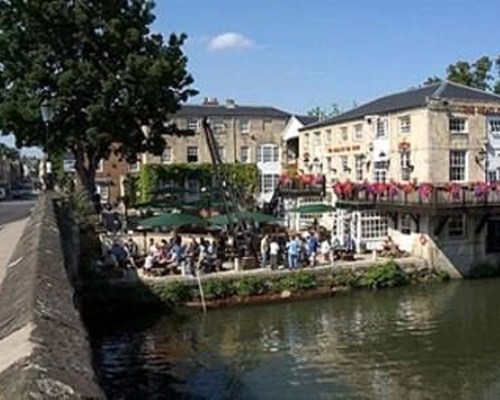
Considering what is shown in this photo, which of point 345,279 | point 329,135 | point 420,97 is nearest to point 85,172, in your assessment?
point 329,135

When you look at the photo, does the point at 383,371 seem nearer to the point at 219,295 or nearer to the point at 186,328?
the point at 186,328

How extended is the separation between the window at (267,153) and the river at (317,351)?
34837 millimetres

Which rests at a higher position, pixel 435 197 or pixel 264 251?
pixel 435 197

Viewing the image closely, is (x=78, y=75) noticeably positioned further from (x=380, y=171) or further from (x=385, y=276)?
(x=385, y=276)

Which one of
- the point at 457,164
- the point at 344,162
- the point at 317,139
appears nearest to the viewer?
the point at 457,164

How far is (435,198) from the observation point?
34.7 metres

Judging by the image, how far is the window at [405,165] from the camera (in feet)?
133

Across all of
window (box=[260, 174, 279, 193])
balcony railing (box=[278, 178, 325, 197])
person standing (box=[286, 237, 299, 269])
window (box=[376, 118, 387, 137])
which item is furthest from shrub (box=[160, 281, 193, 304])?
window (box=[260, 174, 279, 193])

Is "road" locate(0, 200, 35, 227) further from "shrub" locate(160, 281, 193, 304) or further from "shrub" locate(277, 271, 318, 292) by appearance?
"shrub" locate(277, 271, 318, 292)

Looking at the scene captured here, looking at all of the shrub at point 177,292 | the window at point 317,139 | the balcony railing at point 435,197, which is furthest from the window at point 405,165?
the shrub at point 177,292

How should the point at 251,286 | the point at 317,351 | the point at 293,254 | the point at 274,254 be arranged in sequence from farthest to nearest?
1. the point at 293,254
2. the point at 274,254
3. the point at 251,286
4. the point at 317,351

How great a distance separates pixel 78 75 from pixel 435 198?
20436mm

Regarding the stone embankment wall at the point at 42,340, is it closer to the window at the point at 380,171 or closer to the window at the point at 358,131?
the window at the point at 380,171

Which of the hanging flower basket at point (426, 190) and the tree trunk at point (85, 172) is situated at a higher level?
the tree trunk at point (85, 172)
